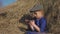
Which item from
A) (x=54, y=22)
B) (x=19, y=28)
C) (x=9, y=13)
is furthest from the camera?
(x=9, y=13)

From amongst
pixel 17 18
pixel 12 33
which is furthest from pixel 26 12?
pixel 12 33

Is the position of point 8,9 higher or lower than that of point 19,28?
higher

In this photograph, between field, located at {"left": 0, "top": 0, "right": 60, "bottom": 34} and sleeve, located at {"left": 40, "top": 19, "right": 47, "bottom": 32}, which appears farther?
field, located at {"left": 0, "top": 0, "right": 60, "bottom": 34}

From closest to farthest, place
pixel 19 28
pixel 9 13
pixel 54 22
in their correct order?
pixel 54 22, pixel 19 28, pixel 9 13

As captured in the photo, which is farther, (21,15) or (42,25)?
(21,15)

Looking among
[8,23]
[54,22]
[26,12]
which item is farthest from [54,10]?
[8,23]

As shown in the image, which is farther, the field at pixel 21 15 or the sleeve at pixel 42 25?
the field at pixel 21 15

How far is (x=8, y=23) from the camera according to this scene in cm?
444

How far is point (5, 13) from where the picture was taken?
4617mm

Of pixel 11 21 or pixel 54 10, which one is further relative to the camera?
pixel 11 21

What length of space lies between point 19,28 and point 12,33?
7.9 inches

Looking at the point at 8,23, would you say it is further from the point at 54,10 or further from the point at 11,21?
the point at 54,10

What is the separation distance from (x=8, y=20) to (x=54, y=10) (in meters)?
0.94

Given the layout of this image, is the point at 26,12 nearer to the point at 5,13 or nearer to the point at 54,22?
the point at 5,13
